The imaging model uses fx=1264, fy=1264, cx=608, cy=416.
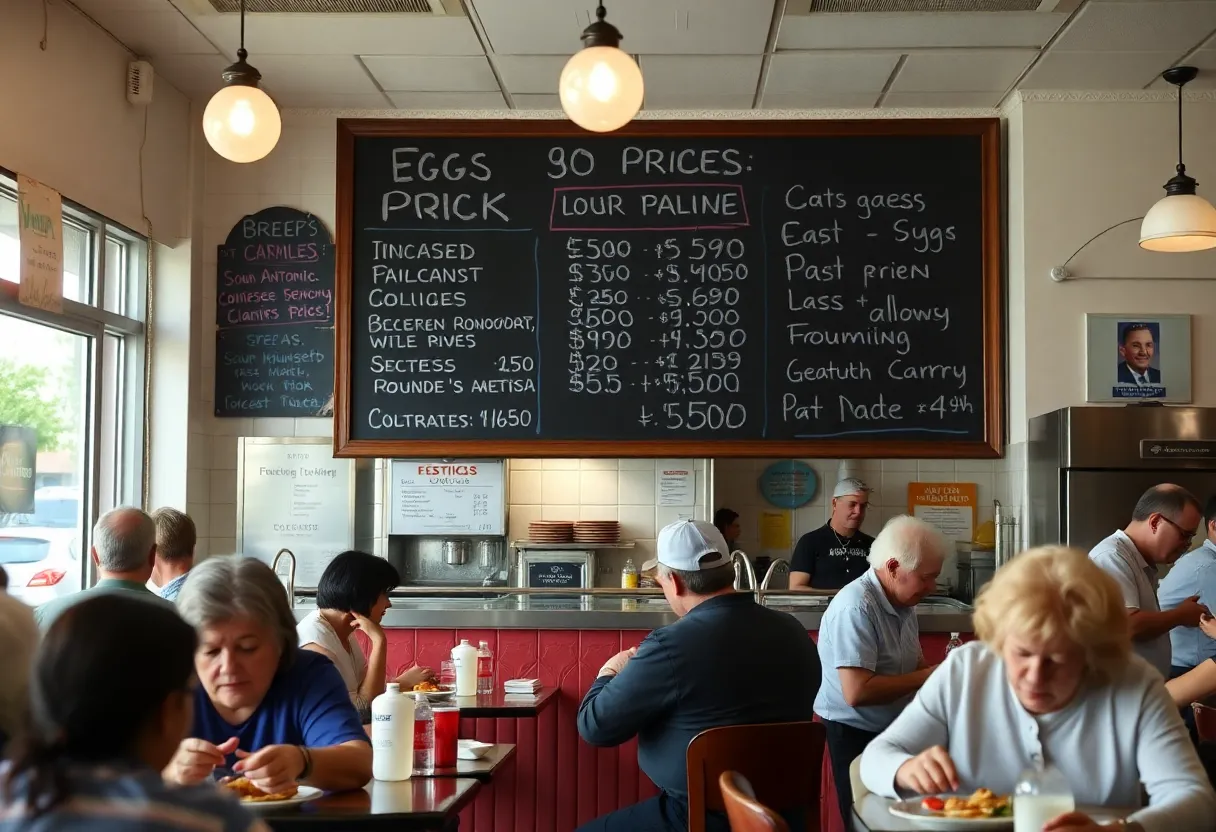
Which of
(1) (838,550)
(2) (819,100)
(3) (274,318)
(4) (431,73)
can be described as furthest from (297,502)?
(2) (819,100)

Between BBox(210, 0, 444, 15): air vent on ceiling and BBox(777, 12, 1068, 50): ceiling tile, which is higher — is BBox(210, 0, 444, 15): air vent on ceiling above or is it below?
above

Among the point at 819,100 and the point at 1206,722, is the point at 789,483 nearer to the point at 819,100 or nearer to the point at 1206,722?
the point at 819,100

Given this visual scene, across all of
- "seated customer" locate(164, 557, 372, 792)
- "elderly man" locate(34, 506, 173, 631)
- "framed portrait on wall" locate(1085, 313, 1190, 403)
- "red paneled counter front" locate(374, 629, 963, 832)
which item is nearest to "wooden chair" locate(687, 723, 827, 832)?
"seated customer" locate(164, 557, 372, 792)

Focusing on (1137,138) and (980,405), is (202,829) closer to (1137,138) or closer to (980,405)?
(980,405)

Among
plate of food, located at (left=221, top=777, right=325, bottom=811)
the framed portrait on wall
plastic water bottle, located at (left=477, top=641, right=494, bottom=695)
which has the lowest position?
plastic water bottle, located at (left=477, top=641, right=494, bottom=695)

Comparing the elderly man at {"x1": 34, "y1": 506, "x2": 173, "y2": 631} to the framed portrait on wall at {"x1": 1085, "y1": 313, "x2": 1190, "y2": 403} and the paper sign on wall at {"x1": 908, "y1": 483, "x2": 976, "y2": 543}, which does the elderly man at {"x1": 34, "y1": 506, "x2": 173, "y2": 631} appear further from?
the paper sign on wall at {"x1": 908, "y1": 483, "x2": 976, "y2": 543}

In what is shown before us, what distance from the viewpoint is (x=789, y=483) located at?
7.78 m

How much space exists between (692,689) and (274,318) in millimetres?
3449

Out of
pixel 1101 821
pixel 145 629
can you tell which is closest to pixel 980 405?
pixel 1101 821

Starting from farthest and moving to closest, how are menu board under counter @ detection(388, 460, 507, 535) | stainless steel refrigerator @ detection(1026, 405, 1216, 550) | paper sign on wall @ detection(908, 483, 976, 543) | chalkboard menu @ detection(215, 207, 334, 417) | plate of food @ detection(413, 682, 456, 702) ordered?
paper sign on wall @ detection(908, 483, 976, 543), menu board under counter @ detection(388, 460, 507, 535), chalkboard menu @ detection(215, 207, 334, 417), stainless steel refrigerator @ detection(1026, 405, 1216, 550), plate of food @ detection(413, 682, 456, 702)

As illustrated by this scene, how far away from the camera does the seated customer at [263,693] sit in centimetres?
255

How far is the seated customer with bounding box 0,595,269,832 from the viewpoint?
135 centimetres

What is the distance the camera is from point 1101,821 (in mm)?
2223

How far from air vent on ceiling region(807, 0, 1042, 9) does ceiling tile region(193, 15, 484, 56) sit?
1.37 metres
